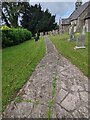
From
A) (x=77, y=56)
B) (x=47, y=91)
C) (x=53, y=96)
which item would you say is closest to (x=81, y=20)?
(x=77, y=56)

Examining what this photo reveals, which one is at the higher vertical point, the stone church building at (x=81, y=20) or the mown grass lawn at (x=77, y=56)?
the stone church building at (x=81, y=20)

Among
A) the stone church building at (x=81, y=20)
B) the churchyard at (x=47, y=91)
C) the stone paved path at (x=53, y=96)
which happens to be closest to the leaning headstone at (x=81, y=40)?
the churchyard at (x=47, y=91)

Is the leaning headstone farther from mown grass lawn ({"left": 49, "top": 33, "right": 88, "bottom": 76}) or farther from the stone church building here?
the stone church building

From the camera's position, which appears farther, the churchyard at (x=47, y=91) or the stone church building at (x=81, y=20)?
the stone church building at (x=81, y=20)

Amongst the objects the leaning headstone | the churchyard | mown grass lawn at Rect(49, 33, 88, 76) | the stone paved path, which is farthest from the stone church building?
the stone paved path

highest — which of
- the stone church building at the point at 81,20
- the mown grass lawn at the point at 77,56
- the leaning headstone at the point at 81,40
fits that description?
the stone church building at the point at 81,20

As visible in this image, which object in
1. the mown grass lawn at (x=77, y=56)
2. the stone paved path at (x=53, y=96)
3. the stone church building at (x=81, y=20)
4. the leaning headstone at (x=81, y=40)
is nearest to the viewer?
the stone paved path at (x=53, y=96)

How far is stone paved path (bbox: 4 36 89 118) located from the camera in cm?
399

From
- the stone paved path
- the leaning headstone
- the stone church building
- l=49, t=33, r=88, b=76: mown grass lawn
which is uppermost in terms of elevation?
the stone church building

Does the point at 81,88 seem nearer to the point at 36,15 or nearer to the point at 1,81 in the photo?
the point at 1,81

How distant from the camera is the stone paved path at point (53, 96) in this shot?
399 cm

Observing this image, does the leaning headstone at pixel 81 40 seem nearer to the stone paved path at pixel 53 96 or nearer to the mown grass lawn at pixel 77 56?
the mown grass lawn at pixel 77 56

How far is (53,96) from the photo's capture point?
4.60m

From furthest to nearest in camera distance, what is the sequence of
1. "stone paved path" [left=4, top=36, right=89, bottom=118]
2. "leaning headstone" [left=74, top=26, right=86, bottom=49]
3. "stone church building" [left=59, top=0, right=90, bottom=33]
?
1. "stone church building" [left=59, top=0, right=90, bottom=33]
2. "leaning headstone" [left=74, top=26, right=86, bottom=49]
3. "stone paved path" [left=4, top=36, right=89, bottom=118]
